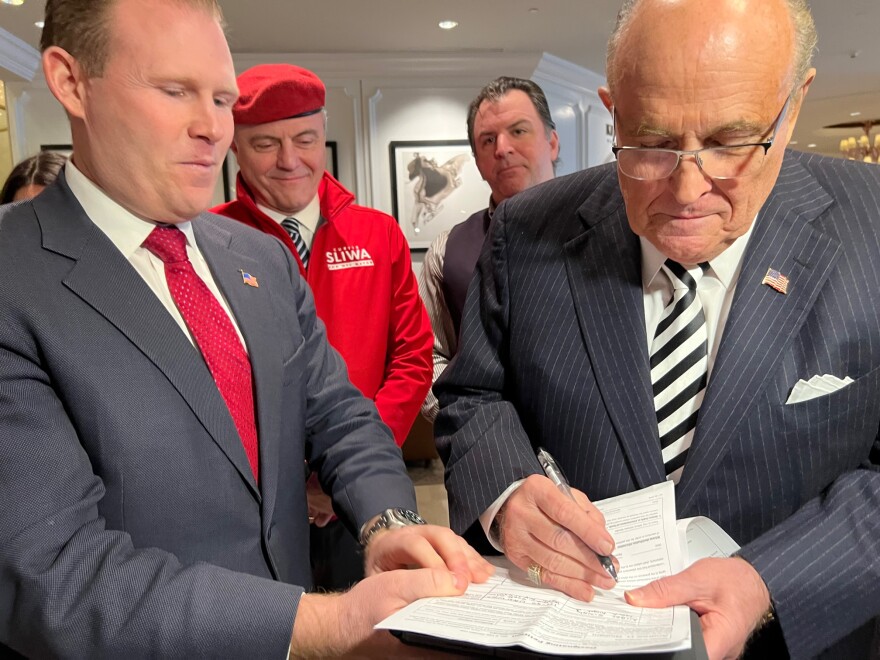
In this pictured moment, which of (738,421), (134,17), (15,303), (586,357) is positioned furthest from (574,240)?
(15,303)

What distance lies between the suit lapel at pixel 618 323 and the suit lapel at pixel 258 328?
62 centimetres

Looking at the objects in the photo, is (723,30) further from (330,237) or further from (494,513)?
(330,237)

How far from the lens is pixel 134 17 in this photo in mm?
1233

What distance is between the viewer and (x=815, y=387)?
120 centimetres

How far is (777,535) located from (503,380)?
1.94 ft

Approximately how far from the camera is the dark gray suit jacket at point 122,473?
40.8 inches

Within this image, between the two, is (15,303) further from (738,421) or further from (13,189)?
(13,189)

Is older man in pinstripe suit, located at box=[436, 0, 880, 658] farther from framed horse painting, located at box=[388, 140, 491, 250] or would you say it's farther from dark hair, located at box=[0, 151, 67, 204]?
framed horse painting, located at box=[388, 140, 491, 250]

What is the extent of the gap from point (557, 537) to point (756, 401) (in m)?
0.43

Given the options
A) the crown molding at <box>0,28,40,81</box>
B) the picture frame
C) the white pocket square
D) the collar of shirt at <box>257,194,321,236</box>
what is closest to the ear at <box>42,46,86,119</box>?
the collar of shirt at <box>257,194,321,236</box>

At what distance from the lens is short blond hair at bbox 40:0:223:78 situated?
1.23 metres

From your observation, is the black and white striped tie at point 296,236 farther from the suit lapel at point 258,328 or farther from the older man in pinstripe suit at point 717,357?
the older man in pinstripe suit at point 717,357

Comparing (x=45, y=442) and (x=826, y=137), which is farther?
(x=826, y=137)

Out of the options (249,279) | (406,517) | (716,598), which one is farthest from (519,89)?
(716,598)
